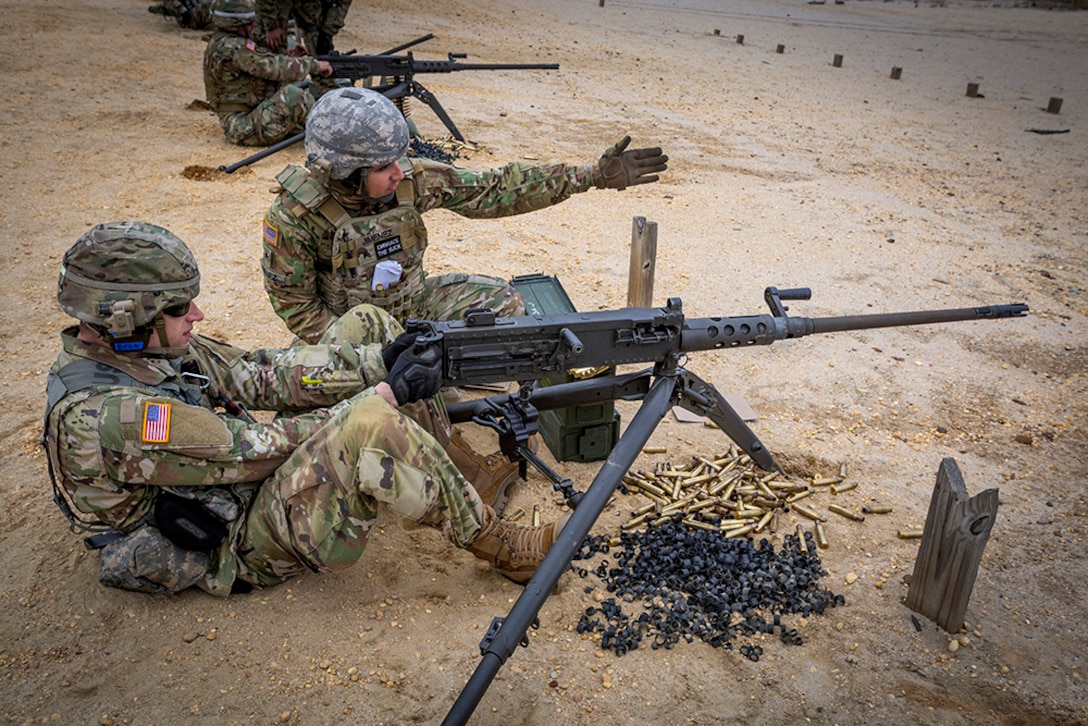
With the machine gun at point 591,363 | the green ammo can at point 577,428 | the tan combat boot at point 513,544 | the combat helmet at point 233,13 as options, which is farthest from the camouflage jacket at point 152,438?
the combat helmet at point 233,13

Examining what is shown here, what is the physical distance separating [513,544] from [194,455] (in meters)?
1.48

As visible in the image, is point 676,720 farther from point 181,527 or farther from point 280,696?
point 181,527

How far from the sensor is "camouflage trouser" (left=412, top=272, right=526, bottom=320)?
5.40 meters

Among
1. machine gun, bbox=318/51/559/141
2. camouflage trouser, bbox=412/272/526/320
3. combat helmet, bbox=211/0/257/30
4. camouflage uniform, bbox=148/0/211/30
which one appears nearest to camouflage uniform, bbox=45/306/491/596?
camouflage trouser, bbox=412/272/526/320

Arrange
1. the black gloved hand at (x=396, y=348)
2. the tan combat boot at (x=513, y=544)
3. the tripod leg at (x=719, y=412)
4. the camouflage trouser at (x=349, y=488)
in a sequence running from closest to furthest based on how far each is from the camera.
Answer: the camouflage trouser at (x=349, y=488)
the black gloved hand at (x=396, y=348)
the tan combat boot at (x=513, y=544)
the tripod leg at (x=719, y=412)

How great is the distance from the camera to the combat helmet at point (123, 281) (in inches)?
130

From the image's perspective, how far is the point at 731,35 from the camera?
2306cm

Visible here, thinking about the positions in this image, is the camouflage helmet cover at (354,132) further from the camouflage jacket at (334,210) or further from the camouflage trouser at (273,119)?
the camouflage trouser at (273,119)

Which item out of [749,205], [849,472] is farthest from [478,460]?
[749,205]

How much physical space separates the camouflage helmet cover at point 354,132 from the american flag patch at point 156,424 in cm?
194

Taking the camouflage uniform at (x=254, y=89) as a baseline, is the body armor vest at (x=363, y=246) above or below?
below

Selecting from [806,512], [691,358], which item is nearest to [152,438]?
[806,512]

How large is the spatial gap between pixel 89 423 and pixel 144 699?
3.79 ft

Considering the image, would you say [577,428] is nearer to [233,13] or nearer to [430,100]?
[430,100]
